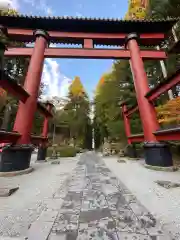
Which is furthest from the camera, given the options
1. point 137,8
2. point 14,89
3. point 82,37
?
point 137,8

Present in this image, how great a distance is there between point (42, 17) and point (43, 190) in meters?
6.43

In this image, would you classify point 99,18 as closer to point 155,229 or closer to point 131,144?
point 131,144

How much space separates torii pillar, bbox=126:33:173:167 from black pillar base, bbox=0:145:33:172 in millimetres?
3797

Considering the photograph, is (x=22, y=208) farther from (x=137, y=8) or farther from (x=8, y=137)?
(x=137, y=8)

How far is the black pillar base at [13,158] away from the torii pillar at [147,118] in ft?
12.5

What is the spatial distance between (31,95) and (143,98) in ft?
12.9

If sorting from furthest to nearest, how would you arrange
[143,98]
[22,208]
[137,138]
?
[137,138] → [143,98] → [22,208]

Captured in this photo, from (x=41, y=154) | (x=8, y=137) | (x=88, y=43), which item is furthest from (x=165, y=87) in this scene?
(x=41, y=154)

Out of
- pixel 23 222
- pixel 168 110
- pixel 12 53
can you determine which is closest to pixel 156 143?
pixel 168 110

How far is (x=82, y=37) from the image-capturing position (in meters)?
6.08

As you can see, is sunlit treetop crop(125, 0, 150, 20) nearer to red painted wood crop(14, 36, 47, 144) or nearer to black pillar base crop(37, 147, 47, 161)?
red painted wood crop(14, 36, 47, 144)

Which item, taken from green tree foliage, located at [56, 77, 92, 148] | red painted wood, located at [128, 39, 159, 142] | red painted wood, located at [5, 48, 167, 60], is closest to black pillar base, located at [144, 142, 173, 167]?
red painted wood, located at [128, 39, 159, 142]

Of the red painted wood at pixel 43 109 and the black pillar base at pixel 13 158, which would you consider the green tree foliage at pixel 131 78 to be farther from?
the black pillar base at pixel 13 158

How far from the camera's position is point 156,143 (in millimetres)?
4219
